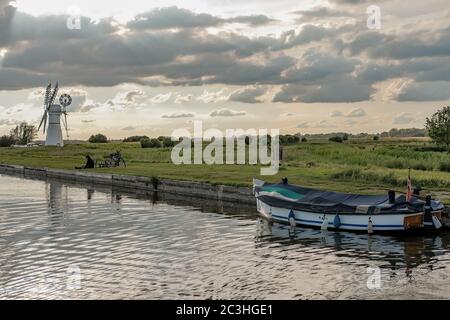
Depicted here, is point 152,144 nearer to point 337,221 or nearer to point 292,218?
point 292,218

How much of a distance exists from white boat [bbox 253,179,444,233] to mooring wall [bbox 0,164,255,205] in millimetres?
7828

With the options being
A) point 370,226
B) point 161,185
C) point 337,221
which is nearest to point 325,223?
point 337,221

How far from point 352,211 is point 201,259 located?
925 cm

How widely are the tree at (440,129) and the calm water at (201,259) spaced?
7813 cm

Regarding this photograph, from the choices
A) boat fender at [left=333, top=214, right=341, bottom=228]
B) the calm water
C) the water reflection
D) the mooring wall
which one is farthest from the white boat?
the mooring wall

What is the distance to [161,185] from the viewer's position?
164 ft

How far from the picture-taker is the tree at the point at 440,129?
10294 cm

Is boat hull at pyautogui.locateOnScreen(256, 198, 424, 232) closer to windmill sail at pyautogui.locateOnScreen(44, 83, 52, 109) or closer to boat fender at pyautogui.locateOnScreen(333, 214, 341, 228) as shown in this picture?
boat fender at pyautogui.locateOnScreen(333, 214, 341, 228)

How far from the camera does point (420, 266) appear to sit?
2116 centimetres

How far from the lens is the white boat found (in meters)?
27.2

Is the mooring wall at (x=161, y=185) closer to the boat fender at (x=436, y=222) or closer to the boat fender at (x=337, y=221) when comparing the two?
the boat fender at (x=337, y=221)

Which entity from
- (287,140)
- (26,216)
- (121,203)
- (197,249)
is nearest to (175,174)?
(121,203)
